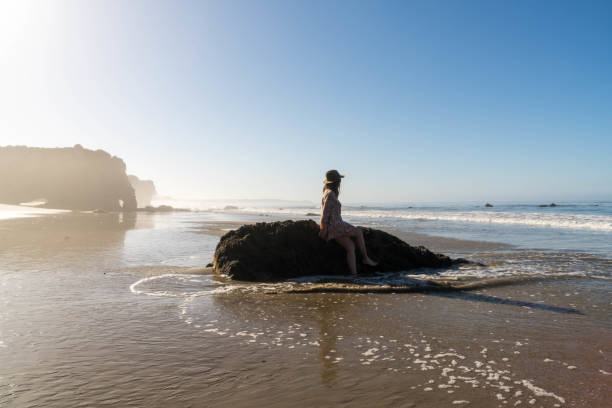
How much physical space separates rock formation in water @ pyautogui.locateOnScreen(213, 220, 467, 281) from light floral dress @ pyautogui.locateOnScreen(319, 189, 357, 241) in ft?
1.74

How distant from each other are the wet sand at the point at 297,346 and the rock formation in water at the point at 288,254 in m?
0.94

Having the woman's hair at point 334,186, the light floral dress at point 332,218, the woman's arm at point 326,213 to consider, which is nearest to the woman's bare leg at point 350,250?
the light floral dress at point 332,218

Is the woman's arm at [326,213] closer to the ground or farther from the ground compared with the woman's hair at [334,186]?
closer to the ground

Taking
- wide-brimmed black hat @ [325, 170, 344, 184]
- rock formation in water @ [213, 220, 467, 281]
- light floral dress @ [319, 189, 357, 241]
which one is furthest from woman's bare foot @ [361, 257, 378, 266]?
wide-brimmed black hat @ [325, 170, 344, 184]

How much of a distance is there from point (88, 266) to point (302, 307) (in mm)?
6417

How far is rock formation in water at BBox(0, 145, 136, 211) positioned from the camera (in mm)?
66438

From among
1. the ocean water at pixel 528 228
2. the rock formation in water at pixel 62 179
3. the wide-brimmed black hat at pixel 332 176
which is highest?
the rock formation in water at pixel 62 179

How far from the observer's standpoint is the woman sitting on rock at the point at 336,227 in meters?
8.33

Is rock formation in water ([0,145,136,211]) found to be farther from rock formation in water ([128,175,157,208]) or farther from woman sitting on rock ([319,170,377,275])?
rock formation in water ([128,175,157,208])

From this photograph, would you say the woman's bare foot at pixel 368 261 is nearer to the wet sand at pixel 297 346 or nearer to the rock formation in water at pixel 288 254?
the rock formation in water at pixel 288 254

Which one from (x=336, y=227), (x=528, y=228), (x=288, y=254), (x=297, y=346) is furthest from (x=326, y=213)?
(x=528, y=228)

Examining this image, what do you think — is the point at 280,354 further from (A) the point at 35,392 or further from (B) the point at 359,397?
(A) the point at 35,392

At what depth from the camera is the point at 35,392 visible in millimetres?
3016

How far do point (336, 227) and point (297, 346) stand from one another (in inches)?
177
